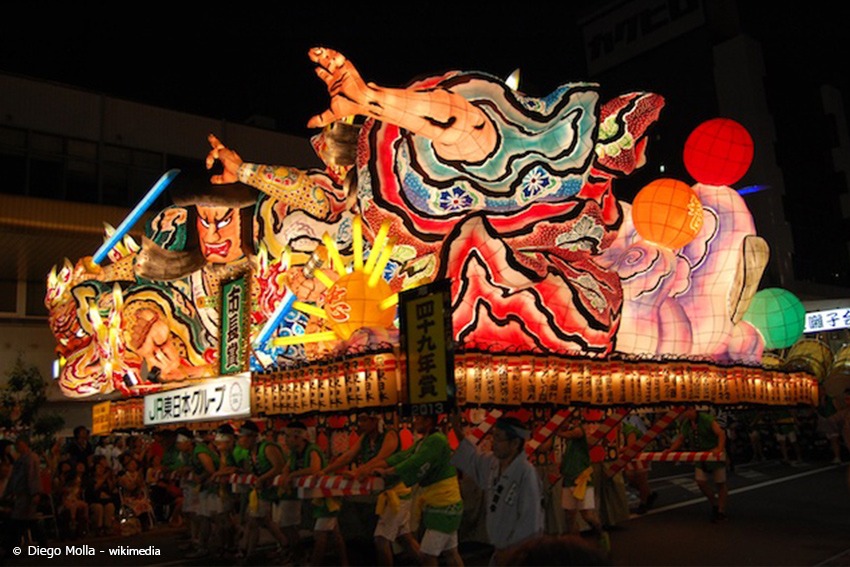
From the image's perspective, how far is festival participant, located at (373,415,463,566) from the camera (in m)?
7.17

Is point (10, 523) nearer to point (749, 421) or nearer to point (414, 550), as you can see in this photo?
point (414, 550)

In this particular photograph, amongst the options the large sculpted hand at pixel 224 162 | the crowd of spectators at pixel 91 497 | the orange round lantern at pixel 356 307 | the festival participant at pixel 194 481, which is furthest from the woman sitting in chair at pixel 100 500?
the orange round lantern at pixel 356 307

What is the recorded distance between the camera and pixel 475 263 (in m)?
10.7

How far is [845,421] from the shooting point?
31.9 ft

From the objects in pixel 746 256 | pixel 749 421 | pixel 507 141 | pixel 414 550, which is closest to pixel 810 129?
pixel 749 421

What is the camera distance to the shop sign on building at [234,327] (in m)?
13.0

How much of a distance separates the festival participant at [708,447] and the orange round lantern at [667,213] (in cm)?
273

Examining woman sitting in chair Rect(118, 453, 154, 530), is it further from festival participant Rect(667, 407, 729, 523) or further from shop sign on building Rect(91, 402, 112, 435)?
festival participant Rect(667, 407, 729, 523)

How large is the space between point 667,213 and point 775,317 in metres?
3.68

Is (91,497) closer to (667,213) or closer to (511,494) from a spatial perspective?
(511,494)

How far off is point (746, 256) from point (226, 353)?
8.79 metres

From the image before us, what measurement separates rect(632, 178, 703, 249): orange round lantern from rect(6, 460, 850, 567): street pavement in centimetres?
435

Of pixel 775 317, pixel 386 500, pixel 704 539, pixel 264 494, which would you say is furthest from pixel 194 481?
pixel 775 317

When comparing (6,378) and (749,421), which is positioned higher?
(6,378)
